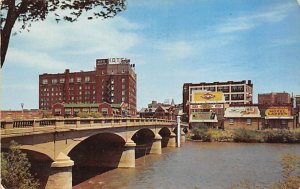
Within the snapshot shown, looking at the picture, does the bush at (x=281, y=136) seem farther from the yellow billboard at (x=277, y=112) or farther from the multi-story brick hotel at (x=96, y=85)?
the multi-story brick hotel at (x=96, y=85)

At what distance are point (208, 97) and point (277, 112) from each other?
863 inches

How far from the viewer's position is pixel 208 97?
116 m

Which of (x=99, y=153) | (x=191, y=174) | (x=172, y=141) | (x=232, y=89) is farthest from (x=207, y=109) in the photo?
(x=191, y=174)

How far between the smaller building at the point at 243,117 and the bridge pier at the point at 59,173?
3282 inches

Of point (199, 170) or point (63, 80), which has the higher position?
point (63, 80)

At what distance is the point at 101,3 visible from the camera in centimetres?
1633

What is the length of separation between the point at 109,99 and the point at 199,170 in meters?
90.1

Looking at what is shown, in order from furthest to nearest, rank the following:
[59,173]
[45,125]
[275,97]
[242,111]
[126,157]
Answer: [275,97] → [242,111] → [126,157] → [59,173] → [45,125]

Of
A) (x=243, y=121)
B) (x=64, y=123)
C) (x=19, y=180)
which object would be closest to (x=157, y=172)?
(x=64, y=123)

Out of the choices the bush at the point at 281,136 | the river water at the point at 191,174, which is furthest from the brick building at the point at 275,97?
the river water at the point at 191,174

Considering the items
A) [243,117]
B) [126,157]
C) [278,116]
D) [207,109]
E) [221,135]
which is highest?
[207,109]

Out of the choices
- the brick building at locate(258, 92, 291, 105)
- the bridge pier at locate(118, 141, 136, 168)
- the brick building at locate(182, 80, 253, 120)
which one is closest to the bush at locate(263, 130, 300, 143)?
the brick building at locate(182, 80, 253, 120)

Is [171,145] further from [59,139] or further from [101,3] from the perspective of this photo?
[101,3]

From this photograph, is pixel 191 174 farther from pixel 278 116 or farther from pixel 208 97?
pixel 208 97
